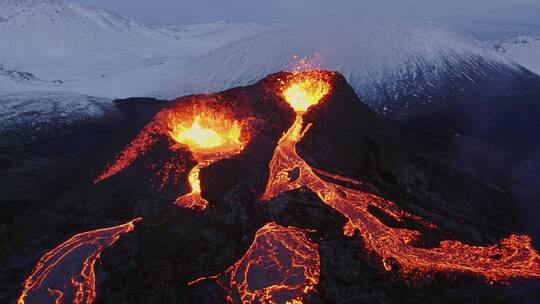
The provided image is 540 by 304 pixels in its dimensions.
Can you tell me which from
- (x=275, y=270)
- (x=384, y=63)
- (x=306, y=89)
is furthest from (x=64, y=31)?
(x=275, y=270)

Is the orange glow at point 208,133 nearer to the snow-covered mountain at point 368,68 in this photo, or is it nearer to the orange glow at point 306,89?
the orange glow at point 306,89

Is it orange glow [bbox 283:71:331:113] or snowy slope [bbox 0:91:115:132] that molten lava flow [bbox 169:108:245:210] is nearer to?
orange glow [bbox 283:71:331:113]

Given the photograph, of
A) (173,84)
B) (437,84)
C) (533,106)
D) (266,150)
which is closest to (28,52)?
(173,84)

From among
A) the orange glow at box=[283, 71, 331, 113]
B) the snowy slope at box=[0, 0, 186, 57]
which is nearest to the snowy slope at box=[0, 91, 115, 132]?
the orange glow at box=[283, 71, 331, 113]

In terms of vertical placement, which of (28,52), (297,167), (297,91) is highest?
(297,91)

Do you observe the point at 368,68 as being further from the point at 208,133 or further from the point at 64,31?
the point at 64,31

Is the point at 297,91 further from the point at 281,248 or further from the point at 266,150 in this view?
the point at 281,248

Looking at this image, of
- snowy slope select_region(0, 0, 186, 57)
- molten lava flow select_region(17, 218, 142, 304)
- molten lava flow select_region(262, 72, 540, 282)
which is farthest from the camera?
snowy slope select_region(0, 0, 186, 57)
